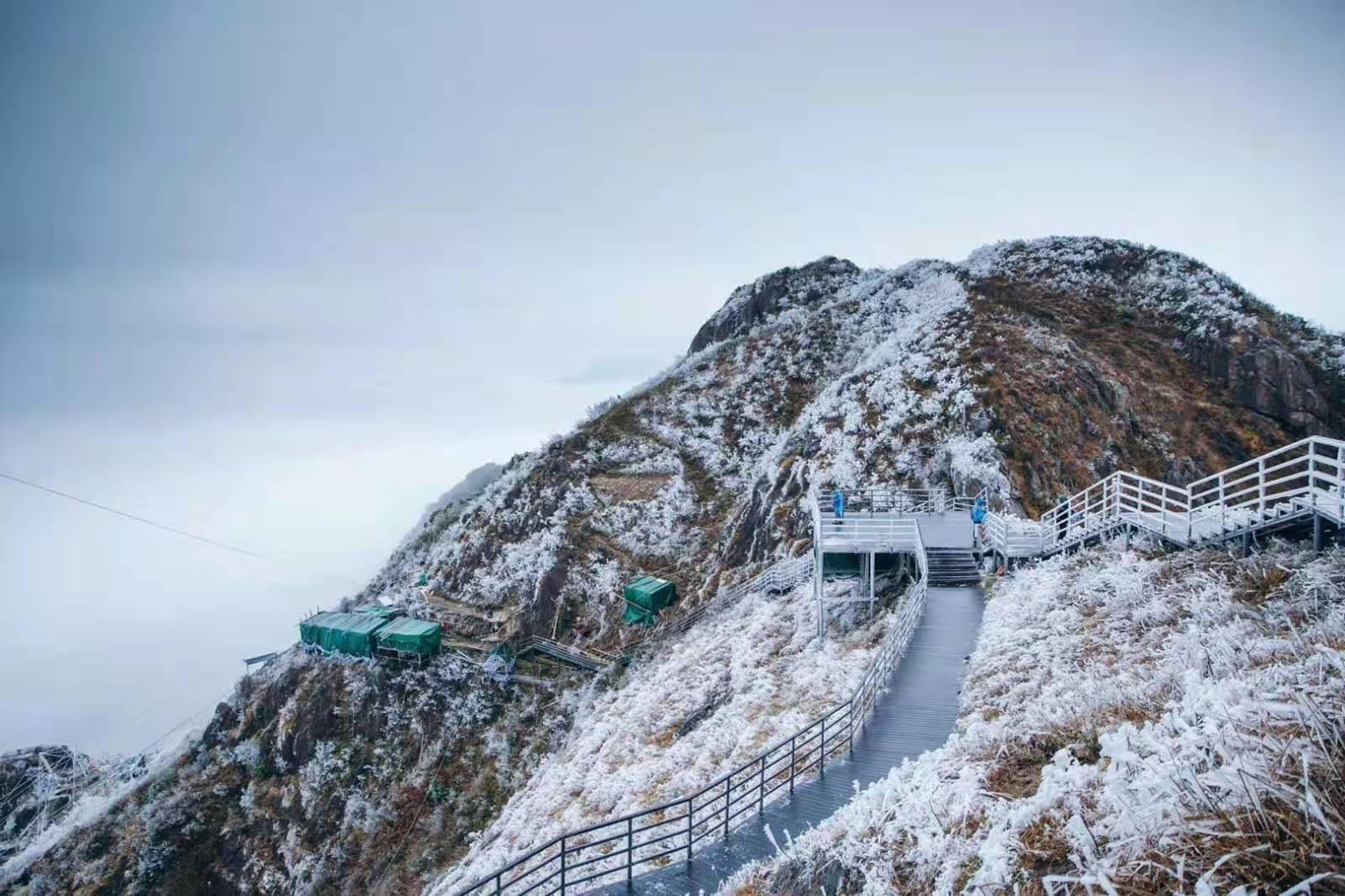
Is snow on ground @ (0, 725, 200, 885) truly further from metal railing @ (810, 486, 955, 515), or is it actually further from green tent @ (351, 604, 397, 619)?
metal railing @ (810, 486, 955, 515)

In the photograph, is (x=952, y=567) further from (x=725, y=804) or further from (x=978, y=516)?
(x=725, y=804)

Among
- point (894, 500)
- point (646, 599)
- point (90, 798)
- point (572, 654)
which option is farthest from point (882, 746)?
point (90, 798)

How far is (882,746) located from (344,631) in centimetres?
3306

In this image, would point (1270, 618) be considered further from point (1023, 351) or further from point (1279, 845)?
point (1023, 351)

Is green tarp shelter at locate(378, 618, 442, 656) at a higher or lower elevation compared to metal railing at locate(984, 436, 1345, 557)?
lower

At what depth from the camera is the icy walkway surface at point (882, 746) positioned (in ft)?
27.1

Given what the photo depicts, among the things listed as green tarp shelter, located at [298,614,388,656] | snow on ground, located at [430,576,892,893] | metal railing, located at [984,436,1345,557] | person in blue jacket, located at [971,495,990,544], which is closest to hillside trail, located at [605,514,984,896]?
snow on ground, located at [430,576,892,893]

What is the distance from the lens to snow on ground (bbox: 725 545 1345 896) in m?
3.93

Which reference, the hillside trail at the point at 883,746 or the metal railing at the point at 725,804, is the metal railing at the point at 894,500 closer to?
the hillside trail at the point at 883,746

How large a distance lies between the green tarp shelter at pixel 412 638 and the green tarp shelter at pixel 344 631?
0.72 m

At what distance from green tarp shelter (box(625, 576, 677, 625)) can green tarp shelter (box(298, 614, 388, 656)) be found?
13705 mm

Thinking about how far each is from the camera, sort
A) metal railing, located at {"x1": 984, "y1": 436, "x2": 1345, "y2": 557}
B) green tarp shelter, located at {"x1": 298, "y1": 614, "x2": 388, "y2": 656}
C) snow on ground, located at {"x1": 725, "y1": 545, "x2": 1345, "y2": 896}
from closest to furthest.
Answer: snow on ground, located at {"x1": 725, "y1": 545, "x2": 1345, "y2": 896}
metal railing, located at {"x1": 984, "y1": 436, "x2": 1345, "y2": 557}
green tarp shelter, located at {"x1": 298, "y1": 614, "x2": 388, "y2": 656}

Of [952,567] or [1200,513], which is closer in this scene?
[1200,513]

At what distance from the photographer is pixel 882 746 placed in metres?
10.4
